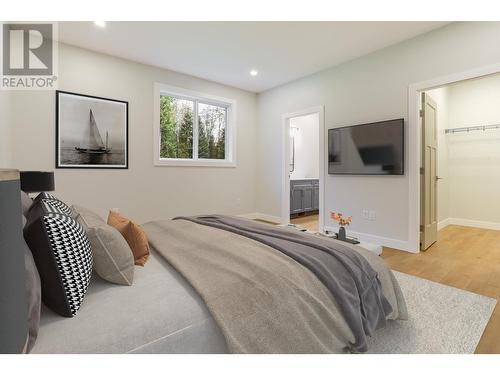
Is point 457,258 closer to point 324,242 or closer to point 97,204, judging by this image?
point 324,242

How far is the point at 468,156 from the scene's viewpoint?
482 cm

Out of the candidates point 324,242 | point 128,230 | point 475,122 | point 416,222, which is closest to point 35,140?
point 128,230

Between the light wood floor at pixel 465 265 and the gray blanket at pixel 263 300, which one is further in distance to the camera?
the light wood floor at pixel 465 265

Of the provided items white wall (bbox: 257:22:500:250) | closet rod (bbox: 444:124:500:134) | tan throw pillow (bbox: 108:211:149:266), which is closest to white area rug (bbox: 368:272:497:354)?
white wall (bbox: 257:22:500:250)

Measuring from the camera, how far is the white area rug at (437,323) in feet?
4.94

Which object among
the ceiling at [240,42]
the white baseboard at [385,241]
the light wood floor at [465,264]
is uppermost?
the ceiling at [240,42]

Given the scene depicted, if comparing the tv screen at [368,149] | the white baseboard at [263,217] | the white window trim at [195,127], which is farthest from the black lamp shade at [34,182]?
the tv screen at [368,149]

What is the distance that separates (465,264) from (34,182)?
4.51 metres

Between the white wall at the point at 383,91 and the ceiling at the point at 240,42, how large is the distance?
0.62 feet

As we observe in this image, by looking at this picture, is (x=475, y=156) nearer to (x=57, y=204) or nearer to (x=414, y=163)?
(x=414, y=163)

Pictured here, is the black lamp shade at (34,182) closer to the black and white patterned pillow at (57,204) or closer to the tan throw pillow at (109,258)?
the black and white patterned pillow at (57,204)

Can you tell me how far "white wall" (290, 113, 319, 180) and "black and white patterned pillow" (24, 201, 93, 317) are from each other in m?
5.88

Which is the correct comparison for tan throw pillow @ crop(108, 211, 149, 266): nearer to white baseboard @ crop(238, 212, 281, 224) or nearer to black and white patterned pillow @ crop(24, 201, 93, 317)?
black and white patterned pillow @ crop(24, 201, 93, 317)

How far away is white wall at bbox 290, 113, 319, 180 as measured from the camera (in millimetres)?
6609
